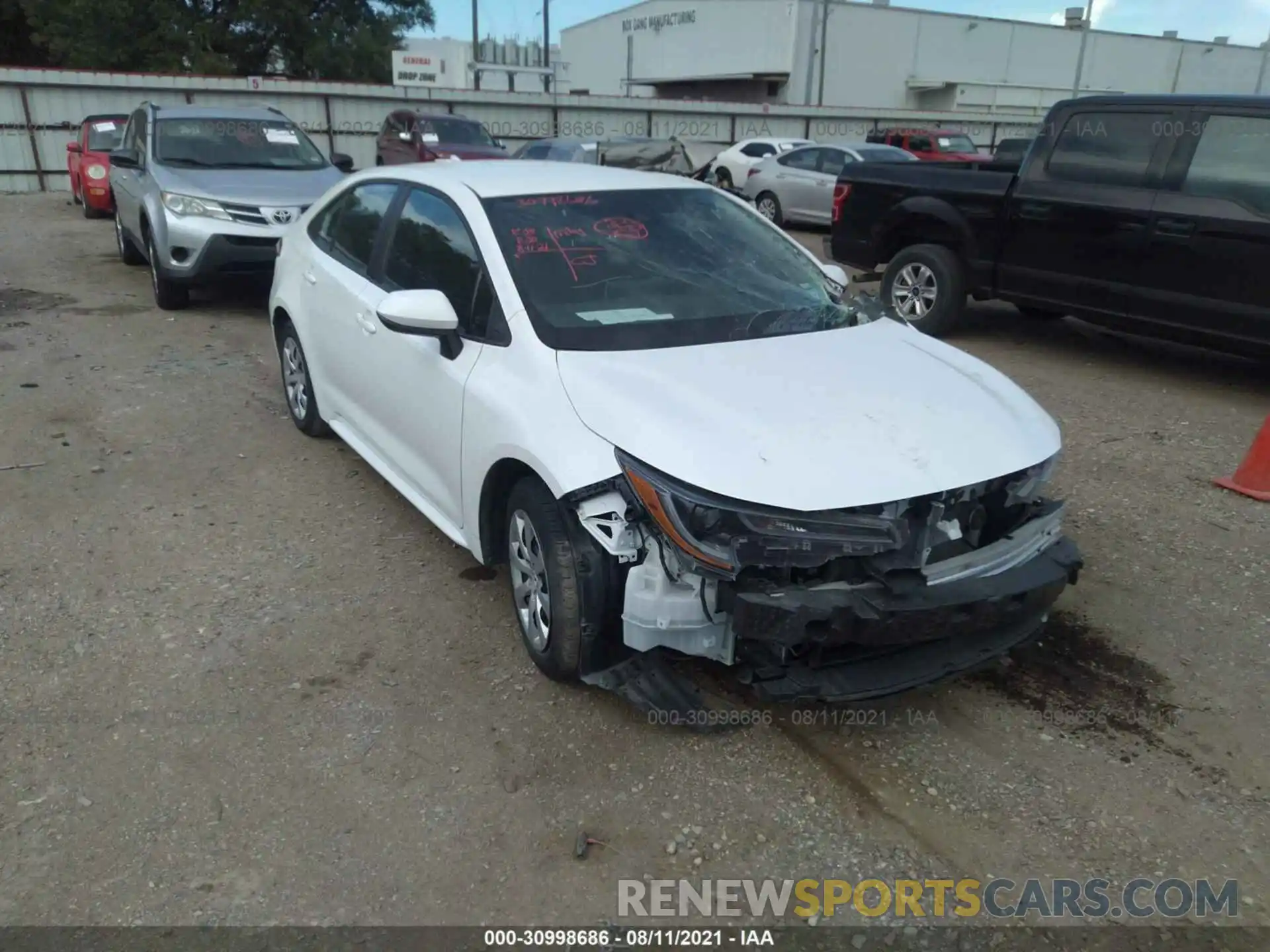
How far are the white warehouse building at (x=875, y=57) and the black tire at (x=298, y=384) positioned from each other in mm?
38886

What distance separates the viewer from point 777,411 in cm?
313

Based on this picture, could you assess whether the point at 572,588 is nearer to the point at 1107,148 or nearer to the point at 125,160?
the point at 1107,148

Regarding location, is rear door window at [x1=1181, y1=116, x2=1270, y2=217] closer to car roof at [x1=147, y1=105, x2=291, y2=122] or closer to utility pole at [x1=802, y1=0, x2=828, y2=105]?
car roof at [x1=147, y1=105, x2=291, y2=122]

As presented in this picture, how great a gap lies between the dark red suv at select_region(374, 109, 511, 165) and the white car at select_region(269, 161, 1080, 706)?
13089mm

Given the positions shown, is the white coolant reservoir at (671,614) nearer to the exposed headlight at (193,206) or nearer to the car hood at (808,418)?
the car hood at (808,418)

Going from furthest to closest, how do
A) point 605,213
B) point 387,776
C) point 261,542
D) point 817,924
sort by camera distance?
point 261,542
point 605,213
point 387,776
point 817,924

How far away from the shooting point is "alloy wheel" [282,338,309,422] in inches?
219

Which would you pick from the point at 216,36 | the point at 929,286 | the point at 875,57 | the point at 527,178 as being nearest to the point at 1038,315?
the point at 929,286

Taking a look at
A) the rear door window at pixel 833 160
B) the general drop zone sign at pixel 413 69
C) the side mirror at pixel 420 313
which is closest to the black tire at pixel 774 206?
the rear door window at pixel 833 160

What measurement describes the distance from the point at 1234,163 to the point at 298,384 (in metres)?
6.11

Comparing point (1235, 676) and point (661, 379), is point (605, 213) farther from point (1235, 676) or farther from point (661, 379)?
point (1235, 676)

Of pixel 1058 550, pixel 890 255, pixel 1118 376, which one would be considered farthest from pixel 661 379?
pixel 890 255

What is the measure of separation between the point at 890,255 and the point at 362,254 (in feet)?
18.3

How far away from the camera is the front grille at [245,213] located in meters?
8.53
